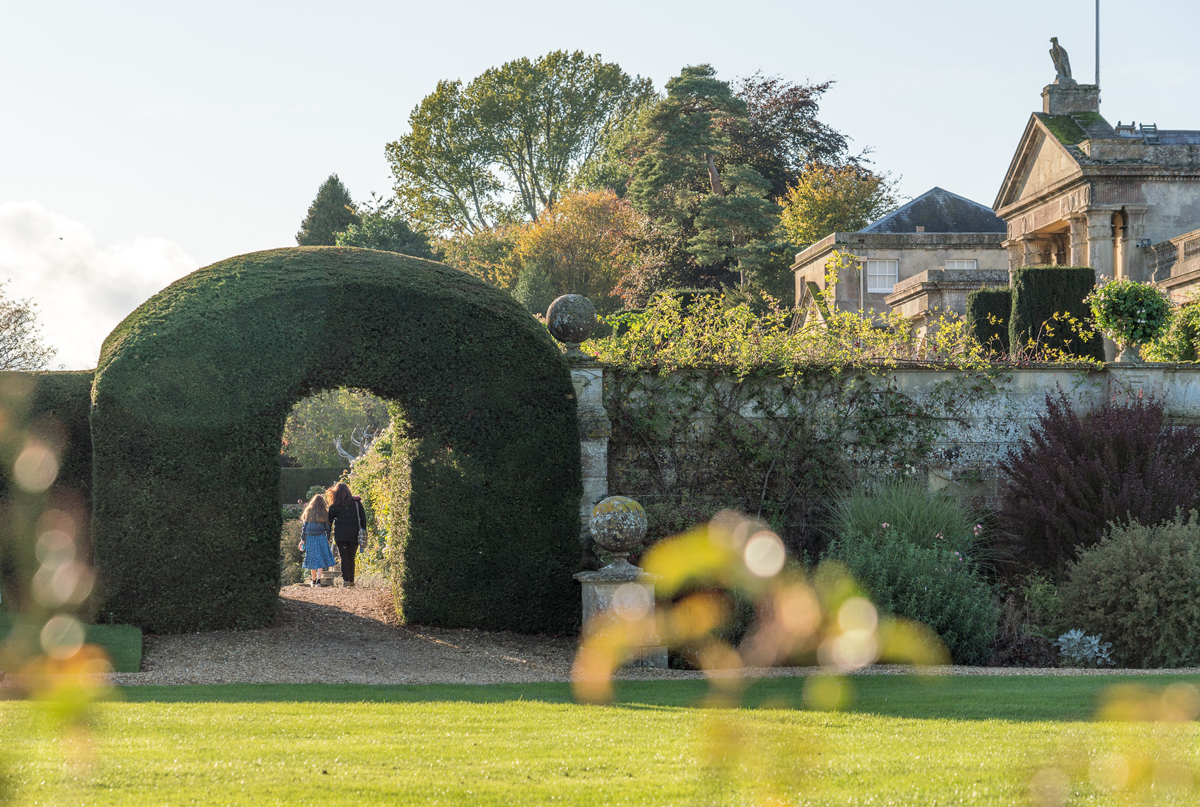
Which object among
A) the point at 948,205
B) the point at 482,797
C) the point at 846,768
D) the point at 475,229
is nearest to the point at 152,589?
the point at 482,797

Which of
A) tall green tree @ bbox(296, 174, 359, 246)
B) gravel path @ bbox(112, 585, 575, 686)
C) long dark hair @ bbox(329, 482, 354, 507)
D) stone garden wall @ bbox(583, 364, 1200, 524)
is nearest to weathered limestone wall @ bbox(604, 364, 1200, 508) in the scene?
stone garden wall @ bbox(583, 364, 1200, 524)

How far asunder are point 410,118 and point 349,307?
1519 inches

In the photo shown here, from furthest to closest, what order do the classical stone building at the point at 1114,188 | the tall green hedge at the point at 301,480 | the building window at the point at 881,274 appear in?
the tall green hedge at the point at 301,480 < the building window at the point at 881,274 < the classical stone building at the point at 1114,188

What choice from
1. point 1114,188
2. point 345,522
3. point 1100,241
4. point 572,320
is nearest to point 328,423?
point 345,522

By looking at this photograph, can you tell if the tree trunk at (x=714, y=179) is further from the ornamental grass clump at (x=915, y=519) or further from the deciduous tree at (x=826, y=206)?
the ornamental grass clump at (x=915, y=519)

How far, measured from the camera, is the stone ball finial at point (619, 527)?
30.3 feet

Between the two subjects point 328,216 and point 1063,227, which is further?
point 328,216

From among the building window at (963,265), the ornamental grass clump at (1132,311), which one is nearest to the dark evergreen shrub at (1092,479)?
the ornamental grass clump at (1132,311)

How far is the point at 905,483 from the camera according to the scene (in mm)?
11781

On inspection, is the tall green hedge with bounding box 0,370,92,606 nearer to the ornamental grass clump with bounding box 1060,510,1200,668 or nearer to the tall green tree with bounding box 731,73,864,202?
the ornamental grass clump with bounding box 1060,510,1200,668

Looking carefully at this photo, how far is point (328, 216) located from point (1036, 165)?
36.8m

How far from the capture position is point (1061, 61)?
81.8 feet

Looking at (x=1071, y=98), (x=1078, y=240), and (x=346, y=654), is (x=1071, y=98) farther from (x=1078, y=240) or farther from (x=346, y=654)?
(x=346, y=654)

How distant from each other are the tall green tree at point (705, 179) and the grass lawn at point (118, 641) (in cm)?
2575
